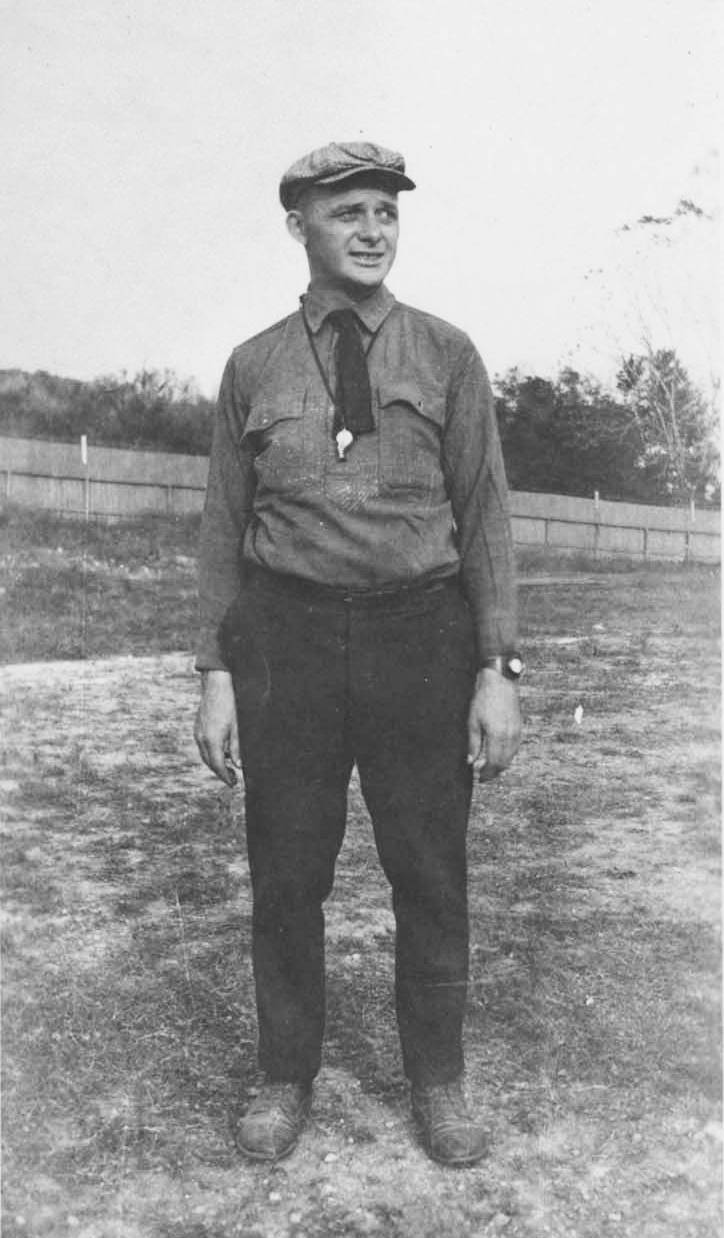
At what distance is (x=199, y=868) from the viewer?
4406 millimetres

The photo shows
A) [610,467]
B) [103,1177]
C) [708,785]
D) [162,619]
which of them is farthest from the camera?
[162,619]

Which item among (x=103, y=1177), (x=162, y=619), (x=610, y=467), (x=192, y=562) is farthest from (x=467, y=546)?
(x=162, y=619)

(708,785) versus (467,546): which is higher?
(467,546)

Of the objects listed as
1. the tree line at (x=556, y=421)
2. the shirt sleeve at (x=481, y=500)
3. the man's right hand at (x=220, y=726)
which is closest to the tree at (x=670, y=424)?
the tree line at (x=556, y=421)

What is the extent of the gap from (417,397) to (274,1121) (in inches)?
62.3

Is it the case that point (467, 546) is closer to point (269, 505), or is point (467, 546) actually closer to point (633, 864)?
point (269, 505)

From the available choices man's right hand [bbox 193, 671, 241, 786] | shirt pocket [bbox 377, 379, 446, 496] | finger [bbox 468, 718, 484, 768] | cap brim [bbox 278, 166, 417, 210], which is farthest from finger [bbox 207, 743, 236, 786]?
cap brim [bbox 278, 166, 417, 210]

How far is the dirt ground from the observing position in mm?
2455

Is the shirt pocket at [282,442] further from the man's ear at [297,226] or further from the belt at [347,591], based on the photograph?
the man's ear at [297,226]

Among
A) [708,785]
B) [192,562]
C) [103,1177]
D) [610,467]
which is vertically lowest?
[103,1177]

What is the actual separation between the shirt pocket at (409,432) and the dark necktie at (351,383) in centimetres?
4

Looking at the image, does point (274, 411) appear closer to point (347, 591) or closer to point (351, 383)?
point (351, 383)

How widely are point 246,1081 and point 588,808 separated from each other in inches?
107

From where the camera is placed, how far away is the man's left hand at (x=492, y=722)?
8.50ft
